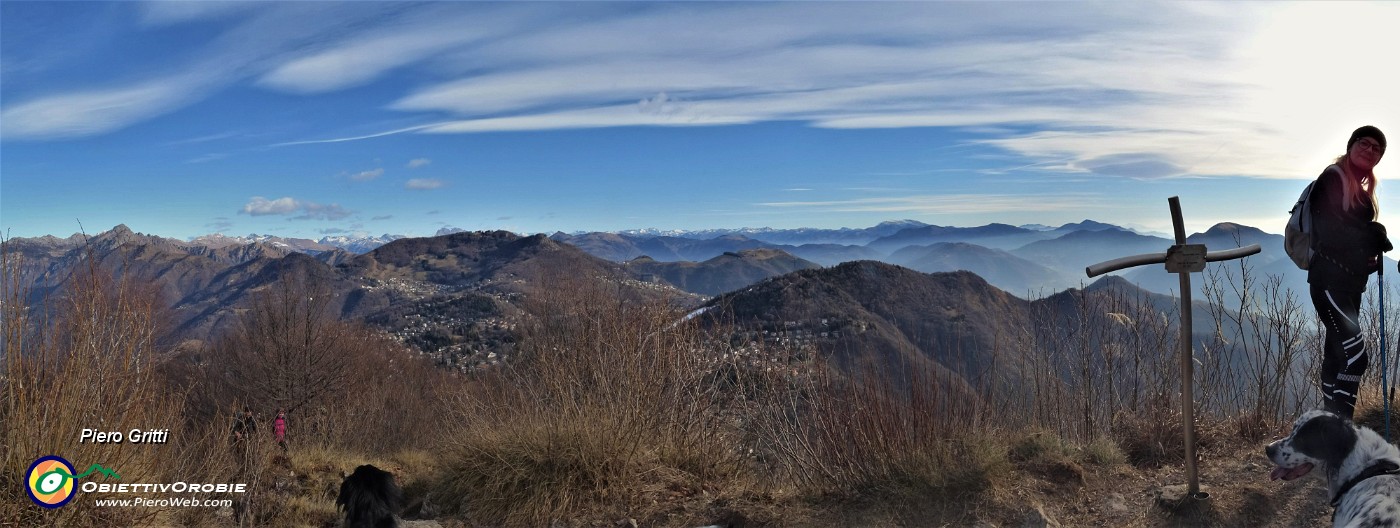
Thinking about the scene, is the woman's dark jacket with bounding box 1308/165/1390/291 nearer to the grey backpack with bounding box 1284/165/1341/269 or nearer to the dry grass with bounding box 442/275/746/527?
the grey backpack with bounding box 1284/165/1341/269

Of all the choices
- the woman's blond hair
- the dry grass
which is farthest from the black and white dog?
the dry grass

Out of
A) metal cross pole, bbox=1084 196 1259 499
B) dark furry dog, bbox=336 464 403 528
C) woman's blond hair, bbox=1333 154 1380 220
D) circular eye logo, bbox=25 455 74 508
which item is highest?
woman's blond hair, bbox=1333 154 1380 220

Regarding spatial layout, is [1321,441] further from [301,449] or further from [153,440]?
[301,449]

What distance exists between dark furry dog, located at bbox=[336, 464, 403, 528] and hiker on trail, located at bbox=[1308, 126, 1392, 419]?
604 centimetres

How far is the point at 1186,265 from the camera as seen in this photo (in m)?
4.32

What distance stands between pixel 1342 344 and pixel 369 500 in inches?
246

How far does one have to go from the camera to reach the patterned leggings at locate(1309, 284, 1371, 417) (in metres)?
4.55

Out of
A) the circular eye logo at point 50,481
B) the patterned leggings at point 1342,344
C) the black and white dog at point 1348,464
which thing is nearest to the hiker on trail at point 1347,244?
the patterned leggings at point 1342,344

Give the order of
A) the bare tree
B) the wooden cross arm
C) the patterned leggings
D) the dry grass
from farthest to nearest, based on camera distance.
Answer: the bare tree → the dry grass → the patterned leggings → the wooden cross arm

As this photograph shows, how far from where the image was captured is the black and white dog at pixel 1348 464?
3.15 m

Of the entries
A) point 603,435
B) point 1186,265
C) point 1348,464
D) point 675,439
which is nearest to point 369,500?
point 603,435

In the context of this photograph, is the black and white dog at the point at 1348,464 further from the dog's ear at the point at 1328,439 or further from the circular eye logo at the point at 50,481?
the circular eye logo at the point at 50,481

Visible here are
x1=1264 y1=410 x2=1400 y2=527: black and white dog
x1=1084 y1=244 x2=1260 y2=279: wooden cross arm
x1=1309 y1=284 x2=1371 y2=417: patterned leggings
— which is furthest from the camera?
x1=1309 y1=284 x2=1371 y2=417: patterned leggings

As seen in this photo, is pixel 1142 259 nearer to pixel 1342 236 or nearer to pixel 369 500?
pixel 1342 236
